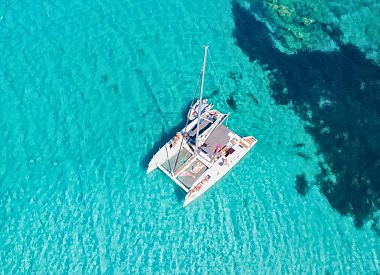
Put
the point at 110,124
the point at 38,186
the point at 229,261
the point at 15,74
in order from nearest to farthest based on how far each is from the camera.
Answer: the point at 229,261, the point at 38,186, the point at 110,124, the point at 15,74

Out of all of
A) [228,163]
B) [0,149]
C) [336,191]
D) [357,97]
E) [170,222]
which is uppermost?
[357,97]

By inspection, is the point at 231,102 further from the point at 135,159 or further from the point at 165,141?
the point at 135,159

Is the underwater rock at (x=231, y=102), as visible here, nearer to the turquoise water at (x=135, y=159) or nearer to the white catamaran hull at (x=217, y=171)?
the turquoise water at (x=135, y=159)

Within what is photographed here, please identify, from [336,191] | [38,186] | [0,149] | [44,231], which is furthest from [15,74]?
[336,191]

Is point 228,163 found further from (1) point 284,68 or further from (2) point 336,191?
(1) point 284,68

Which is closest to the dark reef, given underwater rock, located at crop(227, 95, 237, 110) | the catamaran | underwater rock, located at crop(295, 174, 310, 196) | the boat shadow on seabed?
underwater rock, located at crop(295, 174, 310, 196)

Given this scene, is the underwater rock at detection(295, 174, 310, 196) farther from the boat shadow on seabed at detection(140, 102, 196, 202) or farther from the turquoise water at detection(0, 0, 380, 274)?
the boat shadow on seabed at detection(140, 102, 196, 202)
